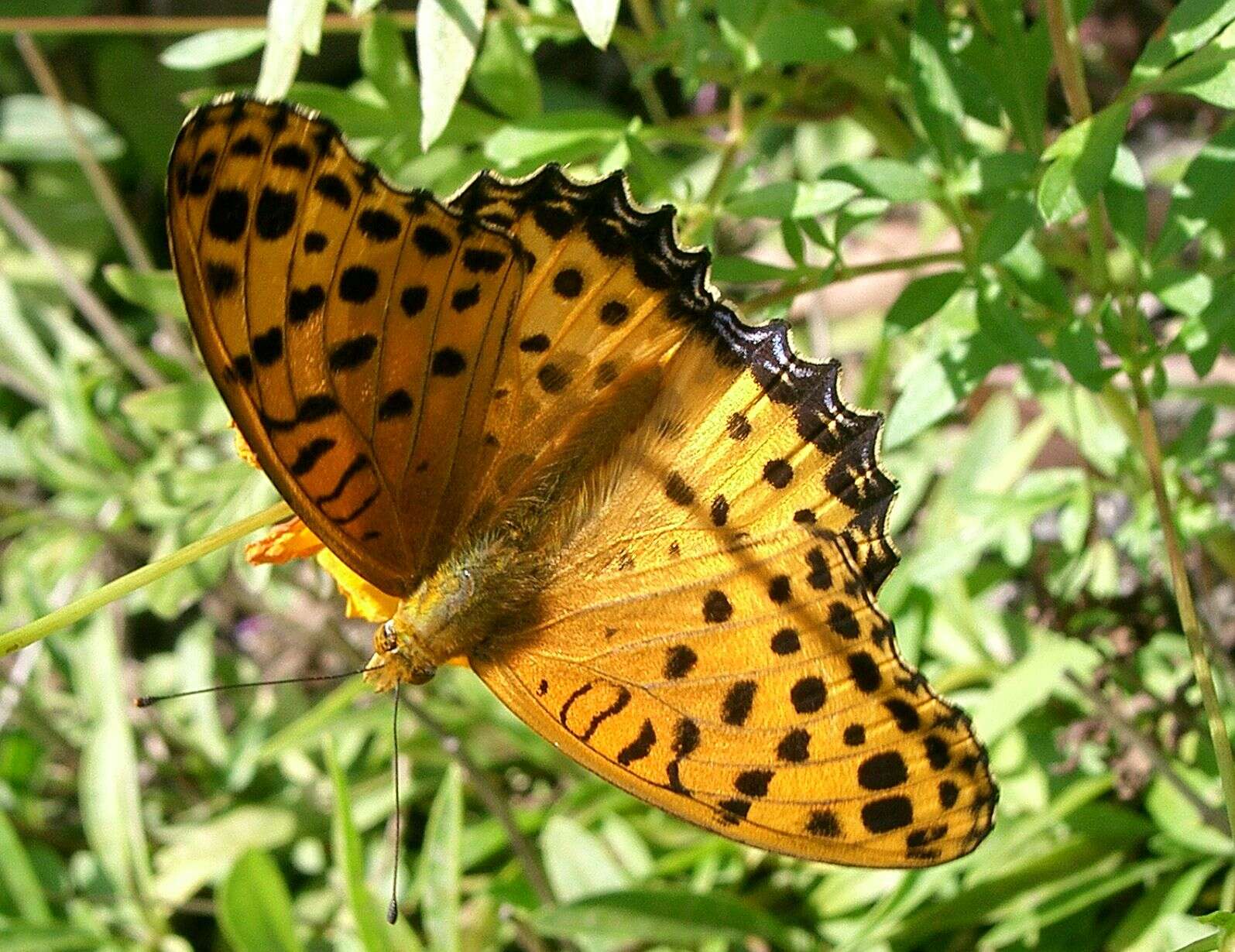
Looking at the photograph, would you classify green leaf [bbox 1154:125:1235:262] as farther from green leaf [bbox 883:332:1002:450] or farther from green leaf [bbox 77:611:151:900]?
green leaf [bbox 77:611:151:900]

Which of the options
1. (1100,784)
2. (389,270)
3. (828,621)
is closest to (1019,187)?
(828,621)

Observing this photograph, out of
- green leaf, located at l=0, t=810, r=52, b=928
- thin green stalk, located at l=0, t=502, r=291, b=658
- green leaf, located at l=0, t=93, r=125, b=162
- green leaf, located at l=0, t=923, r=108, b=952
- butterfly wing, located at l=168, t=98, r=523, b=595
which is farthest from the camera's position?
green leaf, located at l=0, t=93, r=125, b=162

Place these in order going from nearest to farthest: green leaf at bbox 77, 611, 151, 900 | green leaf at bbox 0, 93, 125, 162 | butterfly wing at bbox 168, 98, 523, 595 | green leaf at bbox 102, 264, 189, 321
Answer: butterfly wing at bbox 168, 98, 523, 595, green leaf at bbox 102, 264, 189, 321, green leaf at bbox 77, 611, 151, 900, green leaf at bbox 0, 93, 125, 162

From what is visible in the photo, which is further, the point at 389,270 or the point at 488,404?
the point at 488,404

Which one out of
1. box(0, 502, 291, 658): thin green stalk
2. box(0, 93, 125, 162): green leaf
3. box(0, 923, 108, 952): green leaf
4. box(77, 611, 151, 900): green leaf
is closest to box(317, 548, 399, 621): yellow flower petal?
box(0, 502, 291, 658): thin green stalk

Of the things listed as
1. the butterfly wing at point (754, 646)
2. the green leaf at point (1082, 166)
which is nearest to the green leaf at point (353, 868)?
the butterfly wing at point (754, 646)

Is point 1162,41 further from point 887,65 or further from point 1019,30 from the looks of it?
point 887,65

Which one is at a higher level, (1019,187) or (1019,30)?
(1019,30)
